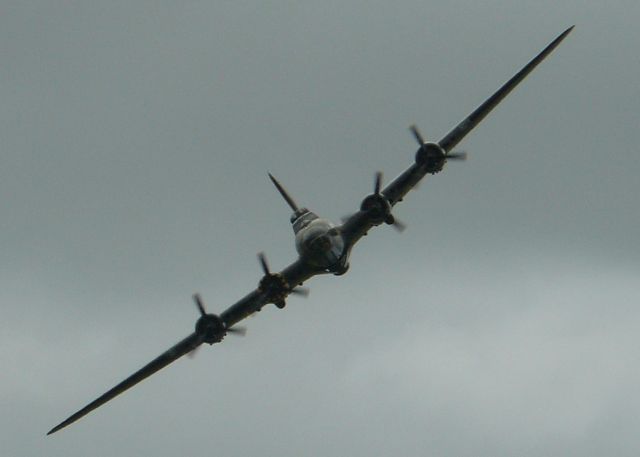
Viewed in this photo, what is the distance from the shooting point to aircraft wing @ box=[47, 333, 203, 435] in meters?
93.4

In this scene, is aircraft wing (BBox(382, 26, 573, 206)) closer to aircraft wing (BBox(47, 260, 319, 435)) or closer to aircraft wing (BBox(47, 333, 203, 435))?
aircraft wing (BBox(47, 260, 319, 435))

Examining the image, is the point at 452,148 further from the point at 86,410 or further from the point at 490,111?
the point at 86,410

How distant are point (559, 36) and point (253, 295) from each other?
25.3m

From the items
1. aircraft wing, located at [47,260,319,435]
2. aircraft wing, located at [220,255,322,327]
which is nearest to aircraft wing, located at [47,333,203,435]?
aircraft wing, located at [47,260,319,435]

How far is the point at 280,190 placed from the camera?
3789 inches

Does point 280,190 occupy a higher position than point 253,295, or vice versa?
point 280,190

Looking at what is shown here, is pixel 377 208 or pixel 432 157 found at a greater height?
pixel 432 157

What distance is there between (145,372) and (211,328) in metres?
6.36

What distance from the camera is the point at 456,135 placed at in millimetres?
89562

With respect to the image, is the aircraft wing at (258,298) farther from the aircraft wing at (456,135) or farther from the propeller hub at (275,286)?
the aircraft wing at (456,135)

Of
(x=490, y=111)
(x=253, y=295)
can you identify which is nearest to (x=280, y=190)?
(x=253, y=295)

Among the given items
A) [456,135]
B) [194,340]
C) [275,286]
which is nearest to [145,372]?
[194,340]

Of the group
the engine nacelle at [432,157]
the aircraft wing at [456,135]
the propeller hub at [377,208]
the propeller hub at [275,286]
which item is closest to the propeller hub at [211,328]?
the propeller hub at [275,286]

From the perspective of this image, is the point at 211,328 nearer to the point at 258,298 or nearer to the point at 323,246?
the point at 258,298
